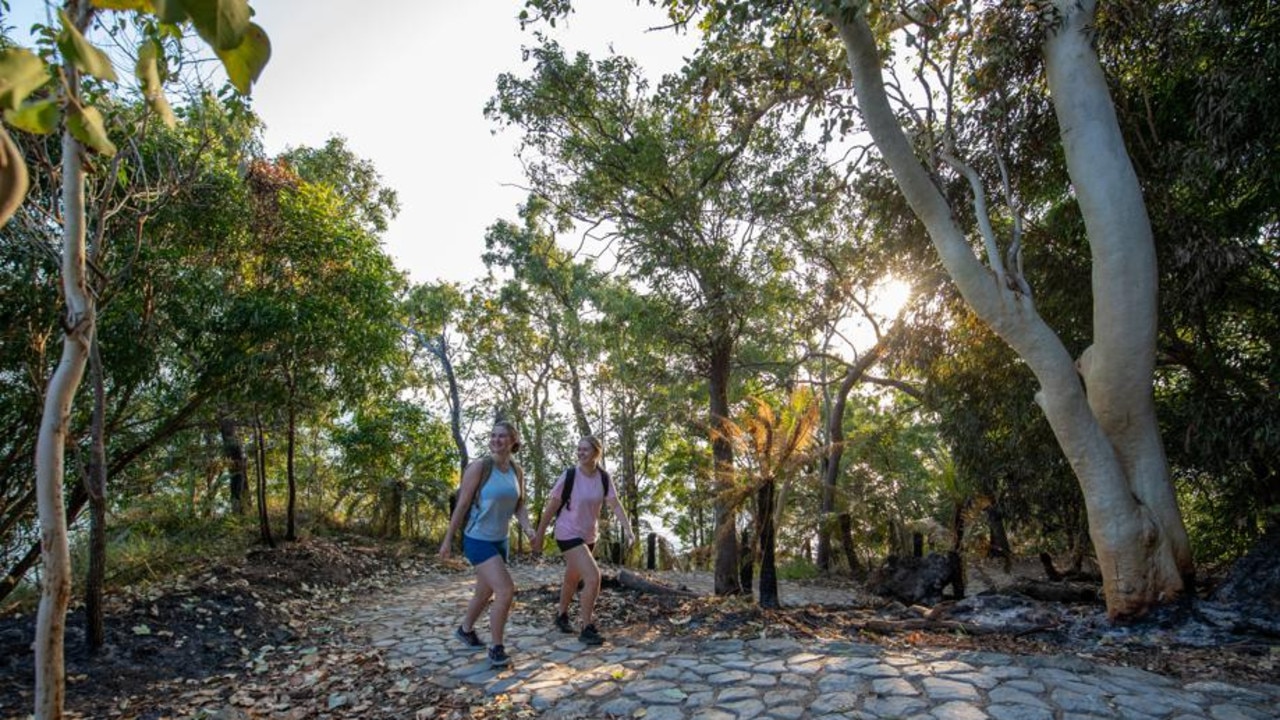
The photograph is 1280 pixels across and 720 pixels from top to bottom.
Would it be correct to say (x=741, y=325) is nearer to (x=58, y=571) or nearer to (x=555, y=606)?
(x=555, y=606)

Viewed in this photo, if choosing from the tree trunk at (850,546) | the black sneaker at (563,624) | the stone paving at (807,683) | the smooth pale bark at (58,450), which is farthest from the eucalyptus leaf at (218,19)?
the tree trunk at (850,546)

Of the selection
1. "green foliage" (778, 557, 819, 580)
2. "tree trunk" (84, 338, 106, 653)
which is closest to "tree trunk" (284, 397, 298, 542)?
"tree trunk" (84, 338, 106, 653)

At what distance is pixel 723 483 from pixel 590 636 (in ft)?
9.23

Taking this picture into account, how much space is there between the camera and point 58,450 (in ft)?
8.94

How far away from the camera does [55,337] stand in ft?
20.6

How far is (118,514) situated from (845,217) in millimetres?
12562

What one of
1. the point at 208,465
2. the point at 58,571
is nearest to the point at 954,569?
the point at 58,571

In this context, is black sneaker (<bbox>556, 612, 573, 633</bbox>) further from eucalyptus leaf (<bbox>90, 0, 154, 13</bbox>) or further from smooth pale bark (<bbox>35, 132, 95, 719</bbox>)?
eucalyptus leaf (<bbox>90, 0, 154, 13</bbox>)

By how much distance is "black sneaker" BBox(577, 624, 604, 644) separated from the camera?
226 inches

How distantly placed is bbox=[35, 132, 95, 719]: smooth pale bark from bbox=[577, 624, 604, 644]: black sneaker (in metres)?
3.73

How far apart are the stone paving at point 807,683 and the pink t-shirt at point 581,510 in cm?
96

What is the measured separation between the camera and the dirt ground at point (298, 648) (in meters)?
4.59

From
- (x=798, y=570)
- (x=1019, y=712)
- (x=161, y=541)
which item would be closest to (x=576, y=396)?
(x=798, y=570)

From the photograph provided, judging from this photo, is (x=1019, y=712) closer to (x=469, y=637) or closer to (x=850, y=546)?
(x=469, y=637)
